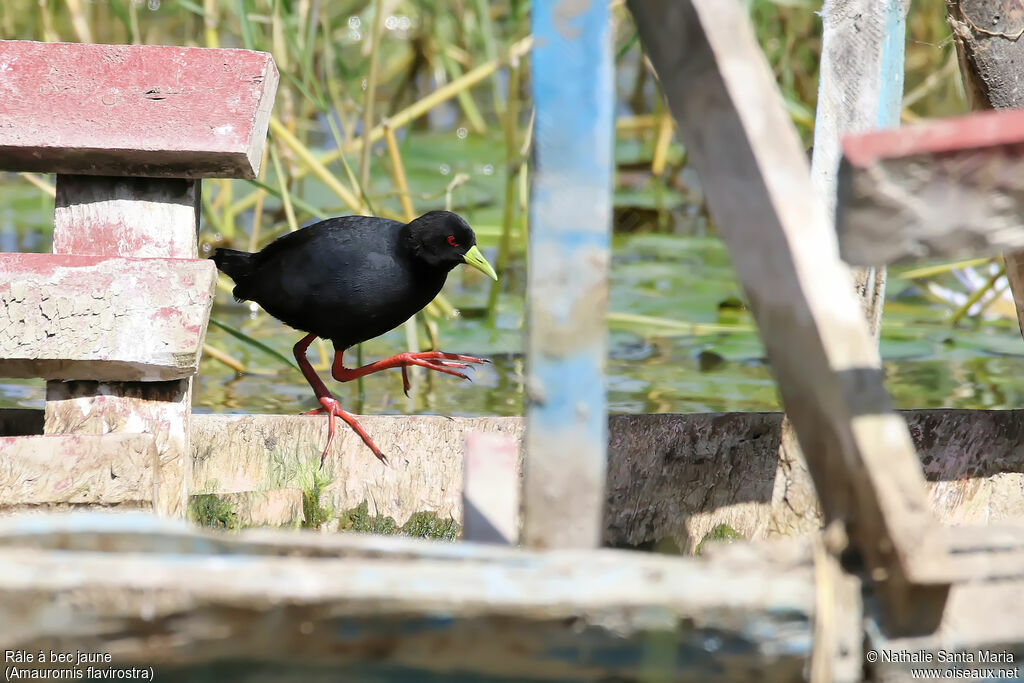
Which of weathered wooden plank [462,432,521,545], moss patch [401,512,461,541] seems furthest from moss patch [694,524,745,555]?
weathered wooden plank [462,432,521,545]

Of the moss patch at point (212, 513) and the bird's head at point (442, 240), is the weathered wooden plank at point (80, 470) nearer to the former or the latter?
the moss patch at point (212, 513)

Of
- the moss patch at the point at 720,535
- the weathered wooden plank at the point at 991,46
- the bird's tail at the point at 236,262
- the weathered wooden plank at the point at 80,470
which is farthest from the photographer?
the bird's tail at the point at 236,262

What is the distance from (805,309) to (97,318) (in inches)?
47.4

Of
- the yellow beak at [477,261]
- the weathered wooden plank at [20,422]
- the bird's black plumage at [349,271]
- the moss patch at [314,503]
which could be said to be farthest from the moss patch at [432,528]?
the yellow beak at [477,261]

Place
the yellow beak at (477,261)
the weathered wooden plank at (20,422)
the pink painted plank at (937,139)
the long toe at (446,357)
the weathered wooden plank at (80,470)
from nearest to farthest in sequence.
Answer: the pink painted plank at (937,139) → the weathered wooden plank at (80,470) → the weathered wooden plank at (20,422) → the long toe at (446,357) → the yellow beak at (477,261)

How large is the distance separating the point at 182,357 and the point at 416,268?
1.25m

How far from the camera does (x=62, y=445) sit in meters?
1.83

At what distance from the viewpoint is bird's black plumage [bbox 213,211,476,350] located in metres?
2.93

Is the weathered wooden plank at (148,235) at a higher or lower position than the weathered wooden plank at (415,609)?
higher

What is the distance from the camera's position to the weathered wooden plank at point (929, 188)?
45.3 inches

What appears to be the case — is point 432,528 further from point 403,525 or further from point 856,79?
point 856,79

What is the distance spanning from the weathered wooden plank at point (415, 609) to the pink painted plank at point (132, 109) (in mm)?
922

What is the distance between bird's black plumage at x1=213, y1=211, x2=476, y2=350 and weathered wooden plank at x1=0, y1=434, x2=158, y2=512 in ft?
3.77

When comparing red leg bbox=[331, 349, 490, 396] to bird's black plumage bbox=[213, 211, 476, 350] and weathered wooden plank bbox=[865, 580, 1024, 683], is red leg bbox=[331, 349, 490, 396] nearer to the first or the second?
bird's black plumage bbox=[213, 211, 476, 350]
